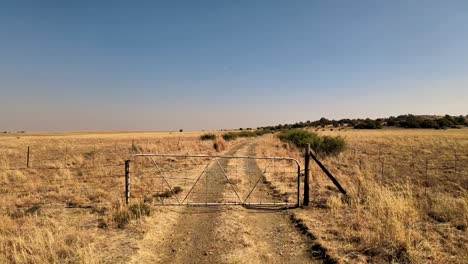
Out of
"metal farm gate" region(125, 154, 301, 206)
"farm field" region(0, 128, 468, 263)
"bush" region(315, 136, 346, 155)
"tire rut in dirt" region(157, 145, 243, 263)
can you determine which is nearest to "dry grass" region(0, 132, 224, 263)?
"farm field" region(0, 128, 468, 263)

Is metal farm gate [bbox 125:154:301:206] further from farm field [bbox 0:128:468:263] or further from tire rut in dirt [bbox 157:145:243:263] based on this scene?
tire rut in dirt [bbox 157:145:243:263]

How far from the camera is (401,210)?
9.12 metres

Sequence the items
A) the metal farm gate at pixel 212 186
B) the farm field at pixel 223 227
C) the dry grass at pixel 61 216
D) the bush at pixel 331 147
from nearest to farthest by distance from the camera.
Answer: the dry grass at pixel 61 216 → the farm field at pixel 223 227 → the metal farm gate at pixel 212 186 → the bush at pixel 331 147

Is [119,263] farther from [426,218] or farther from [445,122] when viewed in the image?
[445,122]

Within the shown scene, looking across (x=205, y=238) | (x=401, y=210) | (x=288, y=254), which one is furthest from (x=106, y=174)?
(x=401, y=210)

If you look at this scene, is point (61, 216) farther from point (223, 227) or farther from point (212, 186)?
point (212, 186)

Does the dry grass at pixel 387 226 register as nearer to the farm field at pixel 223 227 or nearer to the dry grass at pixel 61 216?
the farm field at pixel 223 227

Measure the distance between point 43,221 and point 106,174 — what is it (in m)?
8.89

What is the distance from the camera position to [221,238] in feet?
25.5

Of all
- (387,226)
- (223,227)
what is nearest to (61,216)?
(223,227)

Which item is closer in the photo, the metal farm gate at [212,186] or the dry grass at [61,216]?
the dry grass at [61,216]

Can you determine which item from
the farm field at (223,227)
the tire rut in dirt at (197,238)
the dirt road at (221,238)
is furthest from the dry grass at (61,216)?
the tire rut in dirt at (197,238)

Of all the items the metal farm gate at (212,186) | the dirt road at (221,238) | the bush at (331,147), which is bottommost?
the dirt road at (221,238)

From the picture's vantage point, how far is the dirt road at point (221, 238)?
6770 millimetres
